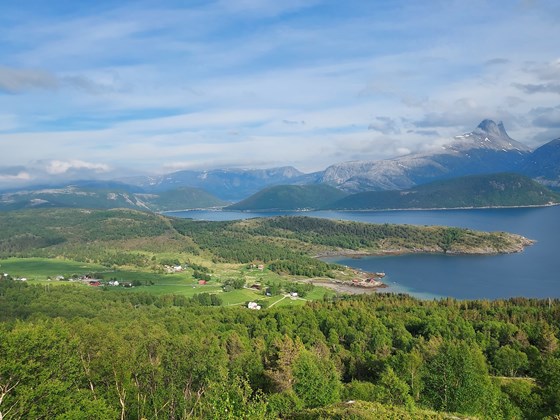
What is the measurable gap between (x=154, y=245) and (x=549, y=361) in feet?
561

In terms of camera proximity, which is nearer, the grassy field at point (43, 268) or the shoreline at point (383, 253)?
the grassy field at point (43, 268)

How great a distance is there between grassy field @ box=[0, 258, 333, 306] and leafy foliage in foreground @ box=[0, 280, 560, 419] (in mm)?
38044

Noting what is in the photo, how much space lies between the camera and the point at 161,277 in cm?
13250

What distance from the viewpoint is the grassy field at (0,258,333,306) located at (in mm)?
109688

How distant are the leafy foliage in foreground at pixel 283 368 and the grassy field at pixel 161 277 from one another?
1498 inches

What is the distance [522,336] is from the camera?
60.7m

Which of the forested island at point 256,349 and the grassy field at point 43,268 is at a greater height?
the forested island at point 256,349

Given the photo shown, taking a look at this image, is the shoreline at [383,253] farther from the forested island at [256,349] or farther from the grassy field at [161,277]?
the grassy field at [161,277]

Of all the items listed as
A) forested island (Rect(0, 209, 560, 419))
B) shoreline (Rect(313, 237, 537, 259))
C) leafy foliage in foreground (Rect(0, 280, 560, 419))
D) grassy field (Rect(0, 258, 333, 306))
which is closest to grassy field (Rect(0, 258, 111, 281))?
grassy field (Rect(0, 258, 333, 306))

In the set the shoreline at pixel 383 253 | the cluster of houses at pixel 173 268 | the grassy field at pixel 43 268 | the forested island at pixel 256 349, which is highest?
the forested island at pixel 256 349

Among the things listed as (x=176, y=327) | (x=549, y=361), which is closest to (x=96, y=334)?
(x=176, y=327)

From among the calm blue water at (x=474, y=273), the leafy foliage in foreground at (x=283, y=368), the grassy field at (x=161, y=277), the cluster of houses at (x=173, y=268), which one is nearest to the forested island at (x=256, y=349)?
the leafy foliage in foreground at (x=283, y=368)

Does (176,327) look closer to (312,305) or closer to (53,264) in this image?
(312,305)

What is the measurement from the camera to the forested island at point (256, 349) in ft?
81.3
